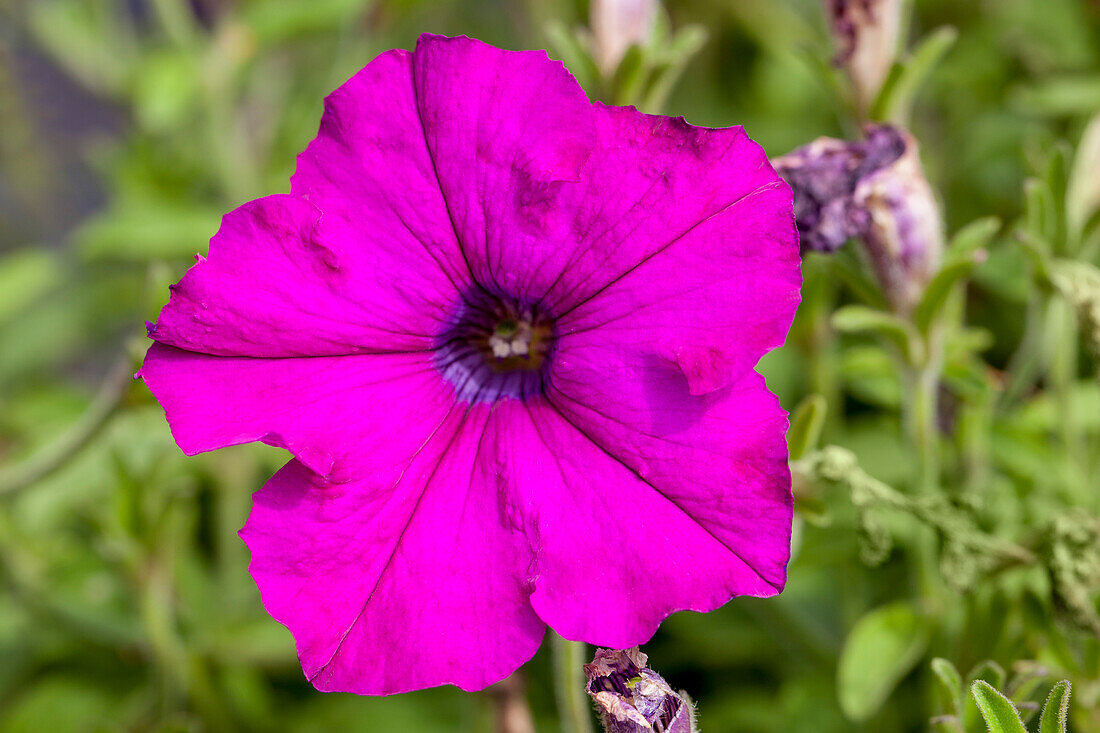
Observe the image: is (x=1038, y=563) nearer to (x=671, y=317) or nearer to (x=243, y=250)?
(x=671, y=317)

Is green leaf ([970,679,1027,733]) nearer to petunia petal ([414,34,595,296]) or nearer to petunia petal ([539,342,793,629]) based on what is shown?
petunia petal ([539,342,793,629])

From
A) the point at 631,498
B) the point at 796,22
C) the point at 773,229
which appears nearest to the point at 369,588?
the point at 631,498

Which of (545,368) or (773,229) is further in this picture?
(545,368)

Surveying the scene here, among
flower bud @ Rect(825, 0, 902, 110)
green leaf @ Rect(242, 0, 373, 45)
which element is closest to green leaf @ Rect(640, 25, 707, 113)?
flower bud @ Rect(825, 0, 902, 110)

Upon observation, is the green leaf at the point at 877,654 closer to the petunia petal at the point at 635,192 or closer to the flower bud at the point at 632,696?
the flower bud at the point at 632,696

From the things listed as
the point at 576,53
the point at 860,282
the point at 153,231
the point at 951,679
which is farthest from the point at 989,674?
the point at 153,231

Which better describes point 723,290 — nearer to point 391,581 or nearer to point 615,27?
point 391,581

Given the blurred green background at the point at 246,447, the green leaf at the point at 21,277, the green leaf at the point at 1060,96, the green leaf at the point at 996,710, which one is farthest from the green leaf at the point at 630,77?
the green leaf at the point at 21,277
